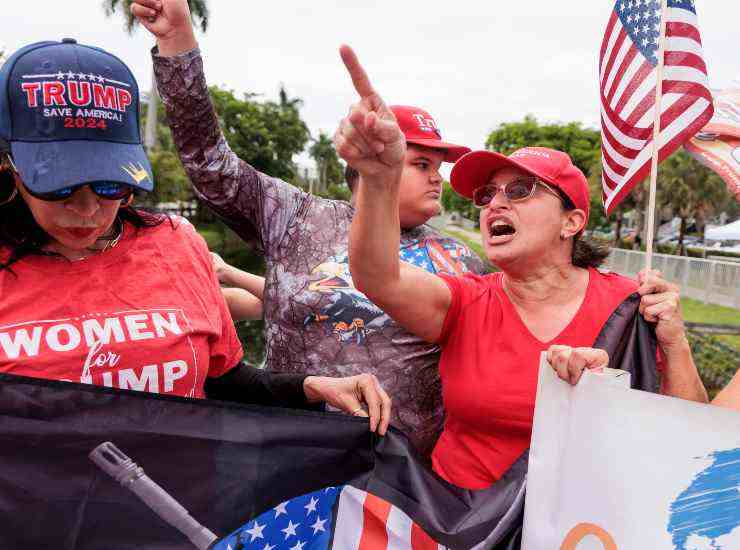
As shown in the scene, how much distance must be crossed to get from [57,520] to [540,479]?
1.21 m

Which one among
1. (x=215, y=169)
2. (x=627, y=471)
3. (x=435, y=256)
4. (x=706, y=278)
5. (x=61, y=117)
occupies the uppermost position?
(x=61, y=117)

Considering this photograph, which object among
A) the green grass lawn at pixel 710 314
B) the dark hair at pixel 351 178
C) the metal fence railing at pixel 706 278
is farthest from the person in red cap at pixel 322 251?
the metal fence railing at pixel 706 278

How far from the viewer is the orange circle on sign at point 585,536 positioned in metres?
1.68

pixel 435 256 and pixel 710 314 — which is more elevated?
pixel 435 256

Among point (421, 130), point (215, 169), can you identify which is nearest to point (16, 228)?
point (215, 169)

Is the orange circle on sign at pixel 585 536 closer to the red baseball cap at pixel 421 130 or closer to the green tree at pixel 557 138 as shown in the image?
the red baseball cap at pixel 421 130

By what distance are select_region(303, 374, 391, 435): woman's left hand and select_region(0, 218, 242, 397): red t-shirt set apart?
1.11ft

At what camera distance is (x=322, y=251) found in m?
2.78

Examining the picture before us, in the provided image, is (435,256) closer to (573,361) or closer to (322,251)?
(322,251)

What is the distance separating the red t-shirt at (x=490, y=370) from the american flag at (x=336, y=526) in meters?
0.39

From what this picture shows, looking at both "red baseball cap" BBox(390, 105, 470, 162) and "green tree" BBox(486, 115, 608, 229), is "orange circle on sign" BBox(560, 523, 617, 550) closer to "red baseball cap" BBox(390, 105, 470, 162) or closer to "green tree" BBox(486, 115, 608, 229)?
"red baseball cap" BBox(390, 105, 470, 162)

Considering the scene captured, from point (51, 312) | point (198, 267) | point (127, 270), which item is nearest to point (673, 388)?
point (198, 267)

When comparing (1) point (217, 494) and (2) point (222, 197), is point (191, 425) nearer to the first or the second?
(1) point (217, 494)

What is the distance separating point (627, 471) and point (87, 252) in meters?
1.53
